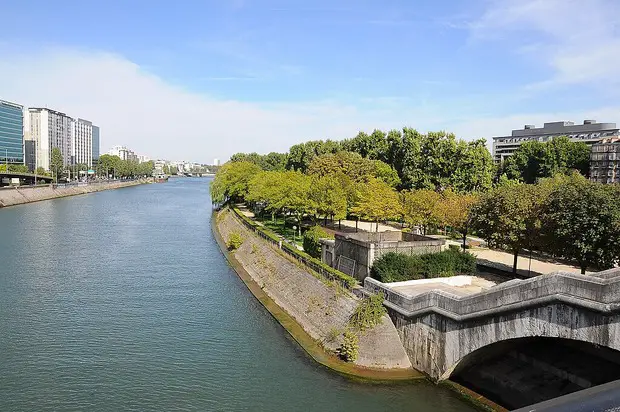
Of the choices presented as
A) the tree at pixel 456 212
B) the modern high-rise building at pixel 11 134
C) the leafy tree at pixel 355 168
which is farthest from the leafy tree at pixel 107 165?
the tree at pixel 456 212

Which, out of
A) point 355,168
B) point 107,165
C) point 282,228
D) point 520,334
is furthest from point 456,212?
point 107,165

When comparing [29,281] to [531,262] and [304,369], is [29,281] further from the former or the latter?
[531,262]

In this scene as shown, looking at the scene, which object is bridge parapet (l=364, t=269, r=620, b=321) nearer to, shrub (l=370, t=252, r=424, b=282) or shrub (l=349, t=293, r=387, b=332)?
shrub (l=349, t=293, r=387, b=332)

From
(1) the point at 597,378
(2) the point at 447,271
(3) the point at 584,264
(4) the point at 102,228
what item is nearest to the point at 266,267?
(2) the point at 447,271

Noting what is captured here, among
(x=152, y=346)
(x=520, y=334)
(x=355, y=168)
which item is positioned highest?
(x=355, y=168)

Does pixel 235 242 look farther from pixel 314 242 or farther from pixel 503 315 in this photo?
pixel 503 315

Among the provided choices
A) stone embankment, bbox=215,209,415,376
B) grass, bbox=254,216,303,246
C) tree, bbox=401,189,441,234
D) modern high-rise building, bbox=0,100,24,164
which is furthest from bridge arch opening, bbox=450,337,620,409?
modern high-rise building, bbox=0,100,24,164
